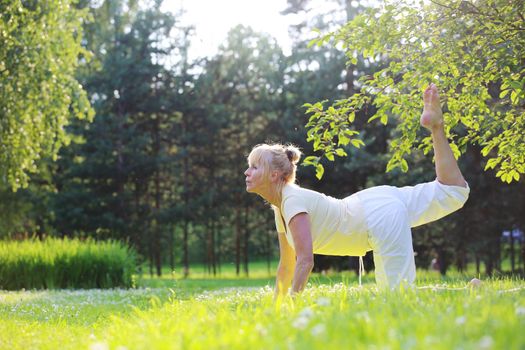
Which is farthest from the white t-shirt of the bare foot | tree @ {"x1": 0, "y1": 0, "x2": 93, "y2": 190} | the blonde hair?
tree @ {"x1": 0, "y1": 0, "x2": 93, "y2": 190}

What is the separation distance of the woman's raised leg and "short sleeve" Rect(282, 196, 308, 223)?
122cm

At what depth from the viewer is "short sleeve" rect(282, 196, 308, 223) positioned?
212 inches

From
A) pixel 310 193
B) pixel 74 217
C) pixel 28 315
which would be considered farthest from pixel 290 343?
pixel 74 217

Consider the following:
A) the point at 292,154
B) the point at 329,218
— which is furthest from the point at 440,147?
the point at 292,154

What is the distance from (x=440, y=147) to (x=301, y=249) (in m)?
1.56

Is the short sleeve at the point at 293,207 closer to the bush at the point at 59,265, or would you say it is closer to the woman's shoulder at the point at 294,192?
the woman's shoulder at the point at 294,192

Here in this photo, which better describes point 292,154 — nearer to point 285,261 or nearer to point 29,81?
point 285,261

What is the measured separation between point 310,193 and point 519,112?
3.79 metres

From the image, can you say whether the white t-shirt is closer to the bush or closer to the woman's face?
the woman's face

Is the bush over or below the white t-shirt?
below

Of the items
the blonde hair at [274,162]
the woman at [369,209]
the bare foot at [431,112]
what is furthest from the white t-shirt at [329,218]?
the bare foot at [431,112]

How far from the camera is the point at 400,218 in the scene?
5.60 meters

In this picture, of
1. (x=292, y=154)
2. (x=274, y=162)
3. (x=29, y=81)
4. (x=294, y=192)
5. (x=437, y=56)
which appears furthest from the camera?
(x=29, y=81)

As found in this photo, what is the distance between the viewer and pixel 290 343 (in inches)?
115
